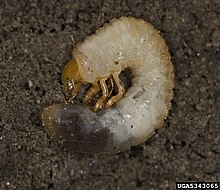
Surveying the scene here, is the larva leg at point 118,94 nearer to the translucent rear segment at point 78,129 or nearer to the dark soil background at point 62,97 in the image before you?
the translucent rear segment at point 78,129

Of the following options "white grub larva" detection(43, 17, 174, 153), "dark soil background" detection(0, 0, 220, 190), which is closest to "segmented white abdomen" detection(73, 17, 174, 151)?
"white grub larva" detection(43, 17, 174, 153)

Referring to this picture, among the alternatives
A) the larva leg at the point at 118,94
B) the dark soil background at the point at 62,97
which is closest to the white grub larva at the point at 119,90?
the larva leg at the point at 118,94

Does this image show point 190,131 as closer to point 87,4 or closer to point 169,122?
point 169,122

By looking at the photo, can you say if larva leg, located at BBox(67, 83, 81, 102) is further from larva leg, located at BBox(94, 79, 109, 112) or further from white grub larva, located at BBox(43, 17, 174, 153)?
larva leg, located at BBox(94, 79, 109, 112)

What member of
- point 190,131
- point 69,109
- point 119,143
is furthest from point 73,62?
point 190,131

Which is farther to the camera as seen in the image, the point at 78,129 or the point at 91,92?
the point at 91,92

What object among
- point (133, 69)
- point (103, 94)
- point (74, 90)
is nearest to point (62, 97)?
point (74, 90)

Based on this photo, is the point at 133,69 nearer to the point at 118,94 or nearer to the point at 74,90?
the point at 118,94
